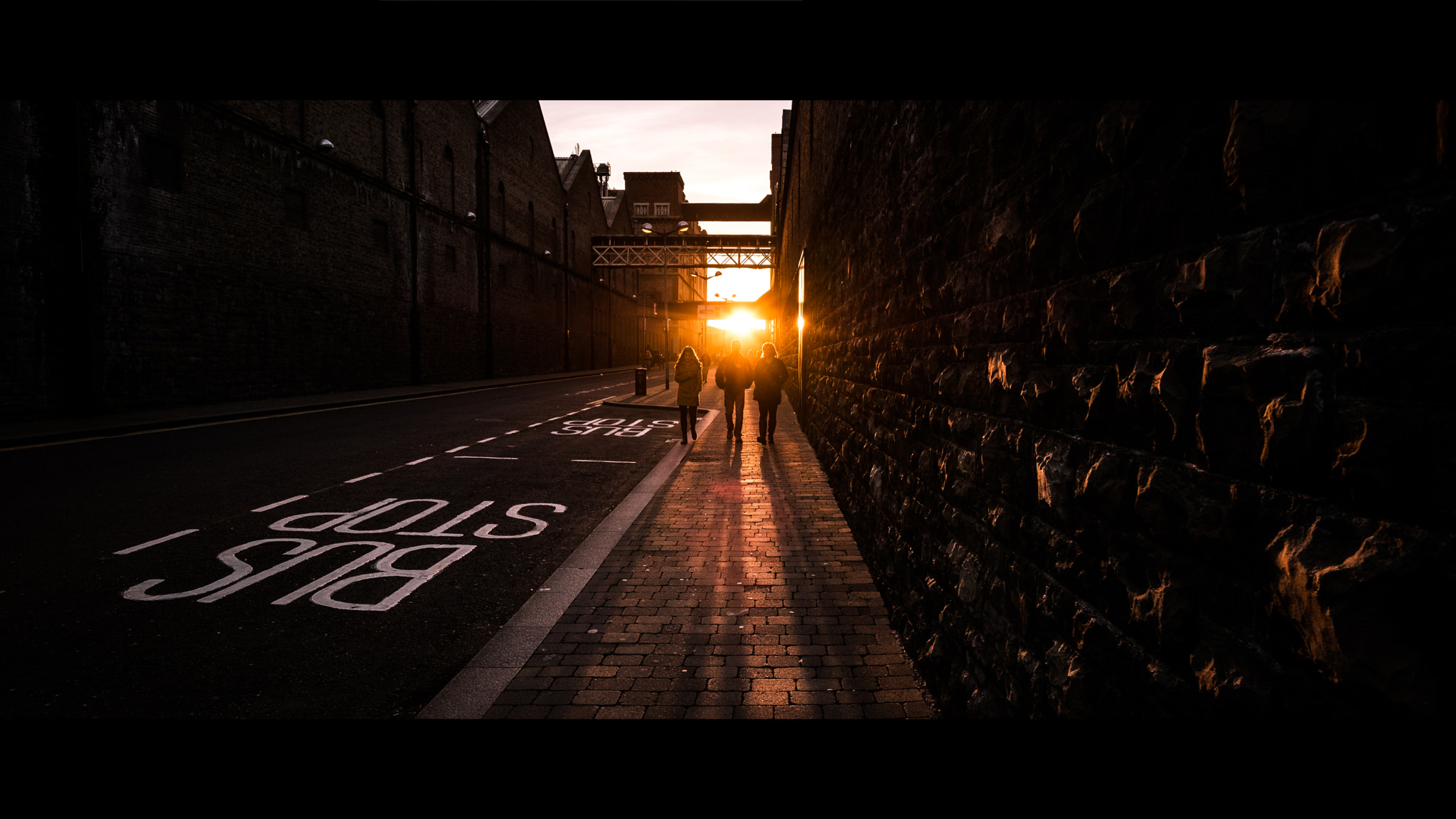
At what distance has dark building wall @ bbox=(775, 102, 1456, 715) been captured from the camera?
99cm

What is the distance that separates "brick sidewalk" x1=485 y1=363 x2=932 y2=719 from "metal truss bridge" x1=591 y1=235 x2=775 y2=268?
37.2 m

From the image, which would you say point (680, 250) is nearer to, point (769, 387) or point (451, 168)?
point (451, 168)

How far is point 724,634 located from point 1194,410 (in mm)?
2729

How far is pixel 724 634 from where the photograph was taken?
364 centimetres

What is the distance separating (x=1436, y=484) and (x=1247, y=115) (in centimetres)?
70

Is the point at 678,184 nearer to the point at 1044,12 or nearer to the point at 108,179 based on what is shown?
the point at 108,179

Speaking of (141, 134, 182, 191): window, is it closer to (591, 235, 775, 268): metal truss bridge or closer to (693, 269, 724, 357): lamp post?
(591, 235, 775, 268): metal truss bridge

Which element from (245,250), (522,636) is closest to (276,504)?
(522,636)

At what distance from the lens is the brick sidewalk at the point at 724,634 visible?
2922 millimetres

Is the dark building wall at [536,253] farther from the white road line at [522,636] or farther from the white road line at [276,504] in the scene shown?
the white road line at [522,636]

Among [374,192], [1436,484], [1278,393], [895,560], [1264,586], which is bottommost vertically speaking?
[895,560]

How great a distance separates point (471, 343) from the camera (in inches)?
1210

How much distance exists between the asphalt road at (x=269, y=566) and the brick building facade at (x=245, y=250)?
5.38 metres

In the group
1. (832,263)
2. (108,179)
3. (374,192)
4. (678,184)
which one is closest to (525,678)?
(832,263)
